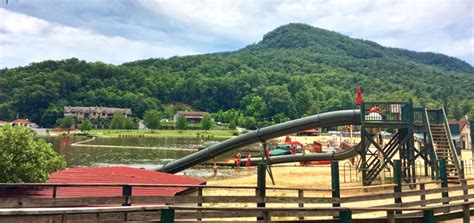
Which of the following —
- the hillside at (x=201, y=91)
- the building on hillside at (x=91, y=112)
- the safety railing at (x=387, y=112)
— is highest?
the hillside at (x=201, y=91)

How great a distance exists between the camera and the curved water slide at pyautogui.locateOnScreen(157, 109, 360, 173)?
19.9m

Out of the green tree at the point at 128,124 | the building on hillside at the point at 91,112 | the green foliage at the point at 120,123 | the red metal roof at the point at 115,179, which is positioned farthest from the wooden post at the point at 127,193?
the building on hillside at the point at 91,112

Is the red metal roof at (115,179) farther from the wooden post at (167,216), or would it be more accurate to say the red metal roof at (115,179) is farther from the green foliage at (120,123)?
the green foliage at (120,123)

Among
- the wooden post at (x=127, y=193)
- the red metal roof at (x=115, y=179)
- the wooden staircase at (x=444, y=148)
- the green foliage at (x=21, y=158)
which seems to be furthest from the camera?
the wooden staircase at (x=444, y=148)

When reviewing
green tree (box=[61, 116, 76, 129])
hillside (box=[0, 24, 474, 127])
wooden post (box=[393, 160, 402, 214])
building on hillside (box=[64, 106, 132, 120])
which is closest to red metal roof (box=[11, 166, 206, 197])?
wooden post (box=[393, 160, 402, 214])

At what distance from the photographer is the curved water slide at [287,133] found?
19.9m

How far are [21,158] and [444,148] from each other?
18951 millimetres

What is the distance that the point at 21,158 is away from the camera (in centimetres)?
1211

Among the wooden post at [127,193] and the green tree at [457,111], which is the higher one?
the green tree at [457,111]

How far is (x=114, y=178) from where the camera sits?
13.5 meters

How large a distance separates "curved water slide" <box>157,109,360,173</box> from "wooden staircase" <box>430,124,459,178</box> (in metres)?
4.04

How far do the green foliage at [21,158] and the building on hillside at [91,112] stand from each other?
423 feet

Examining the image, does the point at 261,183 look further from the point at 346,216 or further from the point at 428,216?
the point at 428,216

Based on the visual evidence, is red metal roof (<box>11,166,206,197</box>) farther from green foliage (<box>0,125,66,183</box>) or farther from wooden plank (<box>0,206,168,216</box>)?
wooden plank (<box>0,206,168,216</box>)
